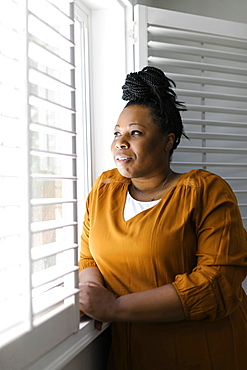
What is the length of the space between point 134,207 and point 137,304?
1.12ft

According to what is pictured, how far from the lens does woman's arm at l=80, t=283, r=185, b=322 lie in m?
1.41

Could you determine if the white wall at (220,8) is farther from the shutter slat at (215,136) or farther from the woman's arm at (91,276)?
the woman's arm at (91,276)

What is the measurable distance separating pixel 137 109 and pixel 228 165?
2.16 feet

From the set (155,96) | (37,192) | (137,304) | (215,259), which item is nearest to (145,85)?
(155,96)

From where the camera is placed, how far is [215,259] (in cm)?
146

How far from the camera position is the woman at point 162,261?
1433mm

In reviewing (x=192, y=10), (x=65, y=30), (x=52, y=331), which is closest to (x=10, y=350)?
(x=52, y=331)

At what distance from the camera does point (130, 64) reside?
194cm

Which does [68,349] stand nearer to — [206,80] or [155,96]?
[155,96]

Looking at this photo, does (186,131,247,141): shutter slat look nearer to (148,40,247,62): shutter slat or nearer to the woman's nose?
(148,40,247,62): shutter slat

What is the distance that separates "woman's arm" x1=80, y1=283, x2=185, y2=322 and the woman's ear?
1.66 feet

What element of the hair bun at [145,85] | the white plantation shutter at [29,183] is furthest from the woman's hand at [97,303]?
the hair bun at [145,85]

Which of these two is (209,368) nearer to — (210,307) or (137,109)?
(210,307)

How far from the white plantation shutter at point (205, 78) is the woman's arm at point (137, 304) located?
713 mm
